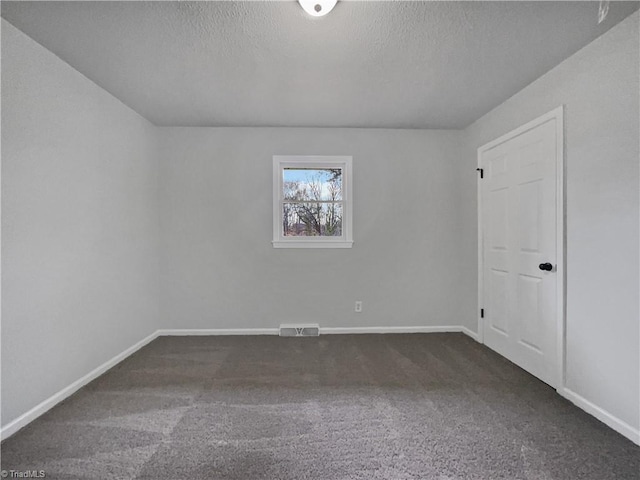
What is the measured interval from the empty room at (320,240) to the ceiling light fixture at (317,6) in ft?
0.05

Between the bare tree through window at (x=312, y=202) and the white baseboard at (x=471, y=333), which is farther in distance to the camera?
the bare tree through window at (x=312, y=202)

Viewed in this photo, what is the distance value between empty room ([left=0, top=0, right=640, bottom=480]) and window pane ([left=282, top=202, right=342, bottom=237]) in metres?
0.03

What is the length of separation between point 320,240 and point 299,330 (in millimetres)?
1077

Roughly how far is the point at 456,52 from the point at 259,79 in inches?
57.7

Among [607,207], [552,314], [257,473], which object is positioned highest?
[607,207]

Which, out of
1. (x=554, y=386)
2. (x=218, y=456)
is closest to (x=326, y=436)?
(x=218, y=456)

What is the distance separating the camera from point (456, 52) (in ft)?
7.31

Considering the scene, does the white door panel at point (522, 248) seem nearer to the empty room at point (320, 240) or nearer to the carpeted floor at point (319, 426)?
the empty room at point (320, 240)

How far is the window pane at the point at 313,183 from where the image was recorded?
3.89m

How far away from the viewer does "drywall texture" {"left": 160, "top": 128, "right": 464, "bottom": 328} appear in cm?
379

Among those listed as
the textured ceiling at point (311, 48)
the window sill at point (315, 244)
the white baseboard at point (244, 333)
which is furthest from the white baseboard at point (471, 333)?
the textured ceiling at point (311, 48)

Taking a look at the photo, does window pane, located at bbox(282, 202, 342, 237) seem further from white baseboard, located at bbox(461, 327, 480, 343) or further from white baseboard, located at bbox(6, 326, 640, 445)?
white baseboard, located at bbox(461, 327, 480, 343)

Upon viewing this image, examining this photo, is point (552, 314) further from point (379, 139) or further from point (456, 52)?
point (379, 139)

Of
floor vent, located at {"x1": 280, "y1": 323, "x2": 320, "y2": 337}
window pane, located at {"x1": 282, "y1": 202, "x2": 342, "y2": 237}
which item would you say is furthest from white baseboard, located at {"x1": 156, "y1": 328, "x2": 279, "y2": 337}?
window pane, located at {"x1": 282, "y1": 202, "x2": 342, "y2": 237}
